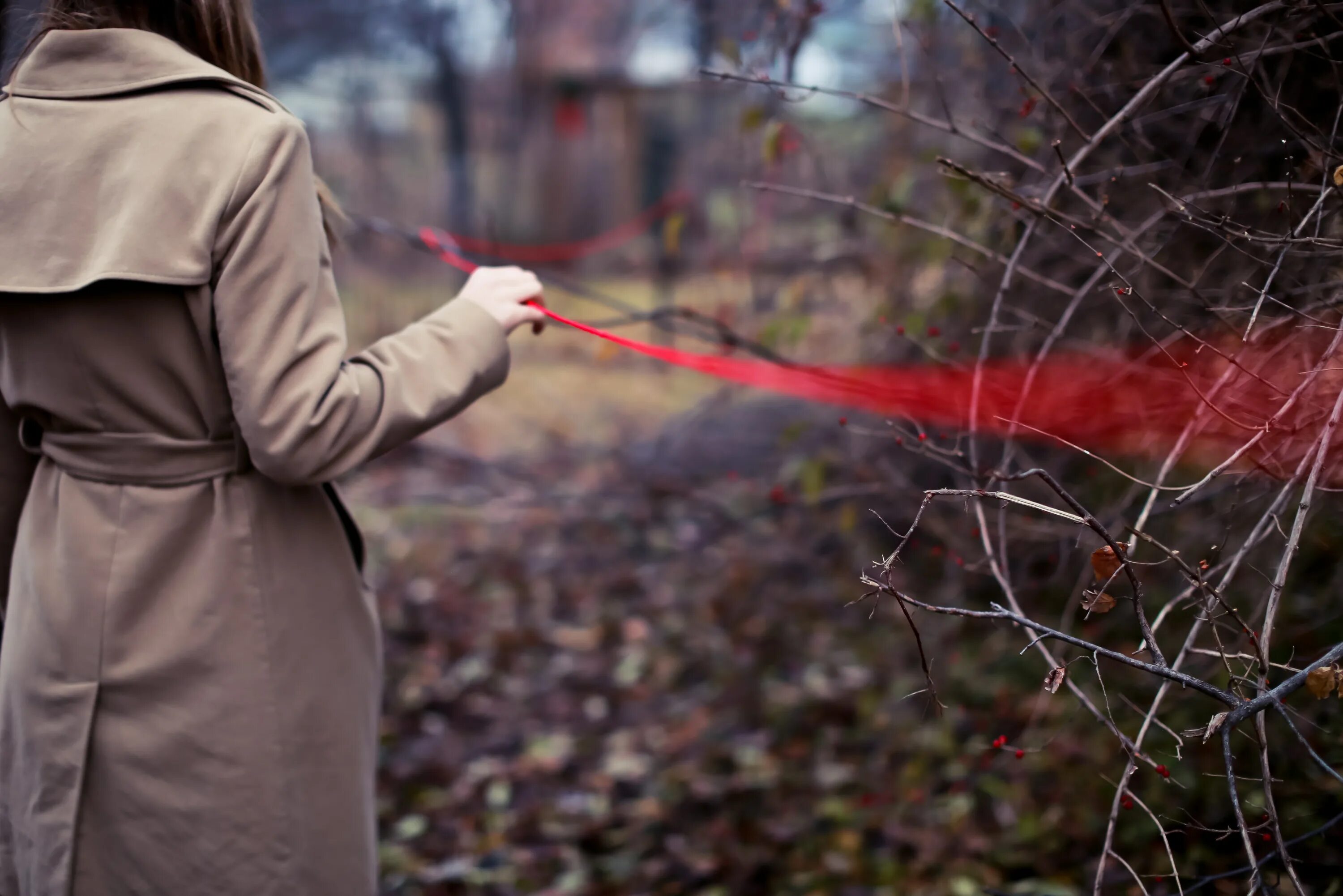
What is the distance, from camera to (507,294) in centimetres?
173

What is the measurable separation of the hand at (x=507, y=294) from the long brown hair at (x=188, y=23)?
301 millimetres

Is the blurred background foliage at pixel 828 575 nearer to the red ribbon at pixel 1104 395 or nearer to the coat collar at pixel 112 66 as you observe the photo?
the red ribbon at pixel 1104 395

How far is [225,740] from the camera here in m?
1.54

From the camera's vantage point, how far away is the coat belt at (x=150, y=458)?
152 centimetres

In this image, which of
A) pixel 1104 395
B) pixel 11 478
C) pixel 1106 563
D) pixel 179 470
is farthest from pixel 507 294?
pixel 1104 395

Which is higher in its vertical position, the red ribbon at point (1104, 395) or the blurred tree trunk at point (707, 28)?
the blurred tree trunk at point (707, 28)

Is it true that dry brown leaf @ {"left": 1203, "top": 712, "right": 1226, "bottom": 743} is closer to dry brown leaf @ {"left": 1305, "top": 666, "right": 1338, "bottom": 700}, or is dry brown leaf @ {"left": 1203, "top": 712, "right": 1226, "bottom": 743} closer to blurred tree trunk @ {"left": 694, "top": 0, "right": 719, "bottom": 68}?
dry brown leaf @ {"left": 1305, "top": 666, "right": 1338, "bottom": 700}

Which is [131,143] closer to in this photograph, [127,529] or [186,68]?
[186,68]

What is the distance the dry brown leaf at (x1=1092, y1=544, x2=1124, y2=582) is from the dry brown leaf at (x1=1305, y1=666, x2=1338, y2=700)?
0.26 m

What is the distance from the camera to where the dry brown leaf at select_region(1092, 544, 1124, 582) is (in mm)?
1232

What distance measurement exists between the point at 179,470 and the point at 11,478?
16.8 inches

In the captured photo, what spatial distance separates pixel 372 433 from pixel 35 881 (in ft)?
2.97

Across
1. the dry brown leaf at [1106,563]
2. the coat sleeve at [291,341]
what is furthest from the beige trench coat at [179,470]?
the dry brown leaf at [1106,563]

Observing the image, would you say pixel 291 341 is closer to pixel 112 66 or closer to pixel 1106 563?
pixel 112 66
